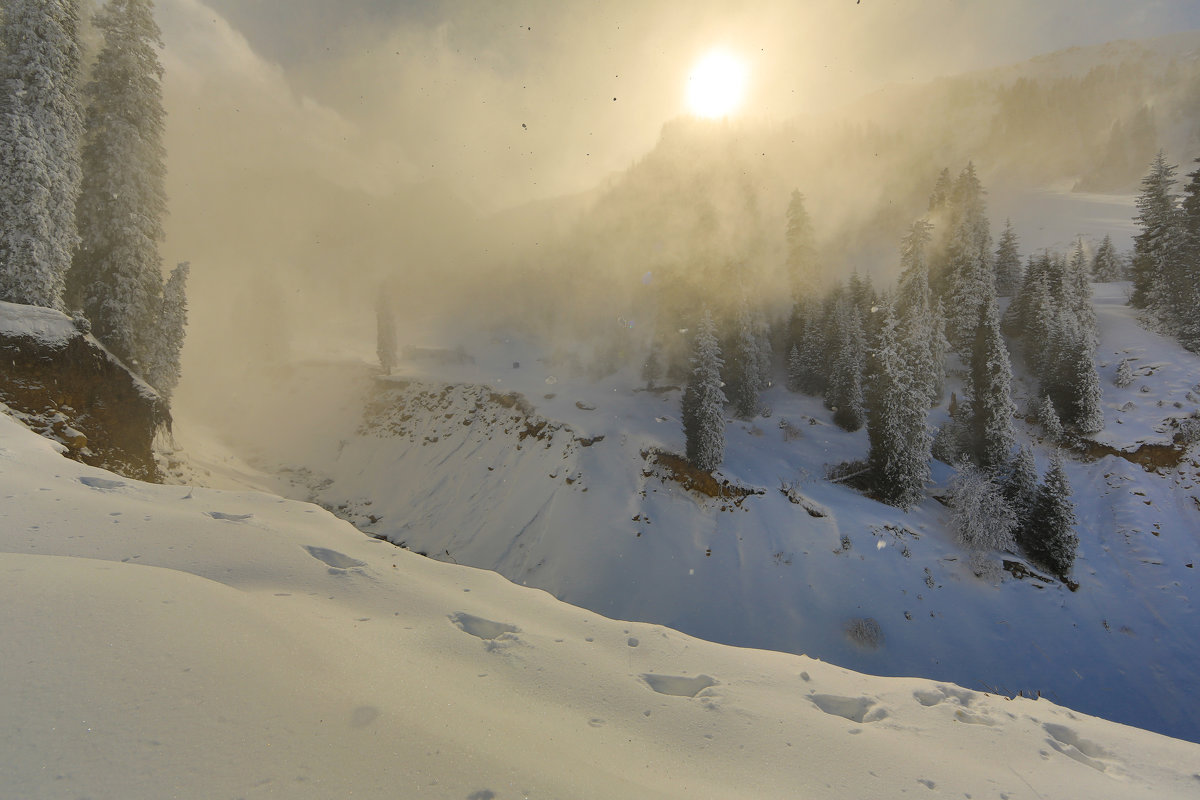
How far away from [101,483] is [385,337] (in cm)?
4930

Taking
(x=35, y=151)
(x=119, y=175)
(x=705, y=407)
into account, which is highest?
(x=119, y=175)

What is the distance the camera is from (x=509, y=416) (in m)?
39.7

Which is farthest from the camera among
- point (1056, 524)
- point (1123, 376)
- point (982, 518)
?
point (1123, 376)

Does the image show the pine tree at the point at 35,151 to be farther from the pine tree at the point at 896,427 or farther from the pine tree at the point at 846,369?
the pine tree at the point at 846,369

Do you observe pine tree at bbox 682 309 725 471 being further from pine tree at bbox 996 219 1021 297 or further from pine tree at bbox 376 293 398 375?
pine tree at bbox 996 219 1021 297

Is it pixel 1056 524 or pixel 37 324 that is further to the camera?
pixel 1056 524

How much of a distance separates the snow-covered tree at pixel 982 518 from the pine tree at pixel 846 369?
1165 centimetres

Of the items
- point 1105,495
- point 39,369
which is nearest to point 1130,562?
point 1105,495

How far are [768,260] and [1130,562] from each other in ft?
154

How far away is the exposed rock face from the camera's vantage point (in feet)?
40.6

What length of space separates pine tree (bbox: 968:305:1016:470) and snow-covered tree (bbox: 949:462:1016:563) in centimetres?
519

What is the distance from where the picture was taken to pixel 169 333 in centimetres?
2336

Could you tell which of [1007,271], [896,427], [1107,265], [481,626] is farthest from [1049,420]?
[481,626]

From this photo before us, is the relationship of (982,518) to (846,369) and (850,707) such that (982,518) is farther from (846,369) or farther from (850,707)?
(850,707)
